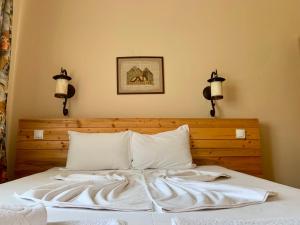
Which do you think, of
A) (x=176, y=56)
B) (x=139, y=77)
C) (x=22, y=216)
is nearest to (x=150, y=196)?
(x=22, y=216)

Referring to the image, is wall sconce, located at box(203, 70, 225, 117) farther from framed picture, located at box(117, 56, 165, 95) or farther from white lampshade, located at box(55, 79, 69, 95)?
white lampshade, located at box(55, 79, 69, 95)

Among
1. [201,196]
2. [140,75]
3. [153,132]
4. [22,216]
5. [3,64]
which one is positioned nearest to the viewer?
[22,216]

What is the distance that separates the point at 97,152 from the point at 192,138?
86cm

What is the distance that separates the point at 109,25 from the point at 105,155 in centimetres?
139

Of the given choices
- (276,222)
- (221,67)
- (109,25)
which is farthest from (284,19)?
(276,222)

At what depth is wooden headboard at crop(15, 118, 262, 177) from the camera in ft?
7.22

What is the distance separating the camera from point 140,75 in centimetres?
252

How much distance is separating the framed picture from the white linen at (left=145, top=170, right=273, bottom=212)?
55.9 inches

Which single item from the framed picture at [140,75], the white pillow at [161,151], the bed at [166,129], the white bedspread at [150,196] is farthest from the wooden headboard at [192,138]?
the white bedspread at [150,196]

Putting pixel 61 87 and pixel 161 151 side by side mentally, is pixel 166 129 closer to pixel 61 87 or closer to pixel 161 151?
pixel 161 151

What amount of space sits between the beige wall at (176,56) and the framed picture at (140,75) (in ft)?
0.21

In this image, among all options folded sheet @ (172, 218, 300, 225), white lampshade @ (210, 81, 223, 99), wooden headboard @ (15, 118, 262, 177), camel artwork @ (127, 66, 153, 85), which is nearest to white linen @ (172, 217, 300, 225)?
folded sheet @ (172, 218, 300, 225)

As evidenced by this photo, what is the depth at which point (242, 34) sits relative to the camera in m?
2.62

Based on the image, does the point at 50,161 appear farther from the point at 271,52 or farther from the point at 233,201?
the point at 271,52
